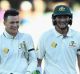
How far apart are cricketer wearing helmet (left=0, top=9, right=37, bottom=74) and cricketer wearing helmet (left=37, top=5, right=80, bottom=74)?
215mm

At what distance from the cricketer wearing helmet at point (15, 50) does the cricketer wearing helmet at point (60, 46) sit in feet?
0.71

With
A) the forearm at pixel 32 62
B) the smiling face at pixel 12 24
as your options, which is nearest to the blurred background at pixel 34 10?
the forearm at pixel 32 62

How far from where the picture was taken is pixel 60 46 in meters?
6.07

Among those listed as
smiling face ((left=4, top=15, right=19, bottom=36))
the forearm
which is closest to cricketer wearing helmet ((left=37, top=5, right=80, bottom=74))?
the forearm

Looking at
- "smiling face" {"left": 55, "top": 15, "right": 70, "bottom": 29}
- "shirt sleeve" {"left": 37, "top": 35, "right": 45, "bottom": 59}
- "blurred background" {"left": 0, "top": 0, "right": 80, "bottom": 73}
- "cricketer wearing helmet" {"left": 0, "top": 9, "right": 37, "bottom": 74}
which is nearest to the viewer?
"cricketer wearing helmet" {"left": 0, "top": 9, "right": 37, "bottom": 74}

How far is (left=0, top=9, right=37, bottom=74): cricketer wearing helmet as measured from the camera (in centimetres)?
581

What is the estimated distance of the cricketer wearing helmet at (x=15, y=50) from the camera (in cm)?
581

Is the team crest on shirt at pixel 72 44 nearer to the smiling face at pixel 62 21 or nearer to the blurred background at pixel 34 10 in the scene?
the smiling face at pixel 62 21

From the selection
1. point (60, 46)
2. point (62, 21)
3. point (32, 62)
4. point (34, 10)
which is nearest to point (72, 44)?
point (60, 46)

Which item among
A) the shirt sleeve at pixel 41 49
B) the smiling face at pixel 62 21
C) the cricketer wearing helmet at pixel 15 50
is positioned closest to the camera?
the cricketer wearing helmet at pixel 15 50

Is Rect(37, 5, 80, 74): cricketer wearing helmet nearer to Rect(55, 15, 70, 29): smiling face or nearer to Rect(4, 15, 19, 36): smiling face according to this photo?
Rect(55, 15, 70, 29): smiling face

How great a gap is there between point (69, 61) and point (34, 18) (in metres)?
5.81

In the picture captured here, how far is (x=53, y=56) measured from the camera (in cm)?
605

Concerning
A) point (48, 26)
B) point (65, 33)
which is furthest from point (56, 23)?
point (48, 26)
